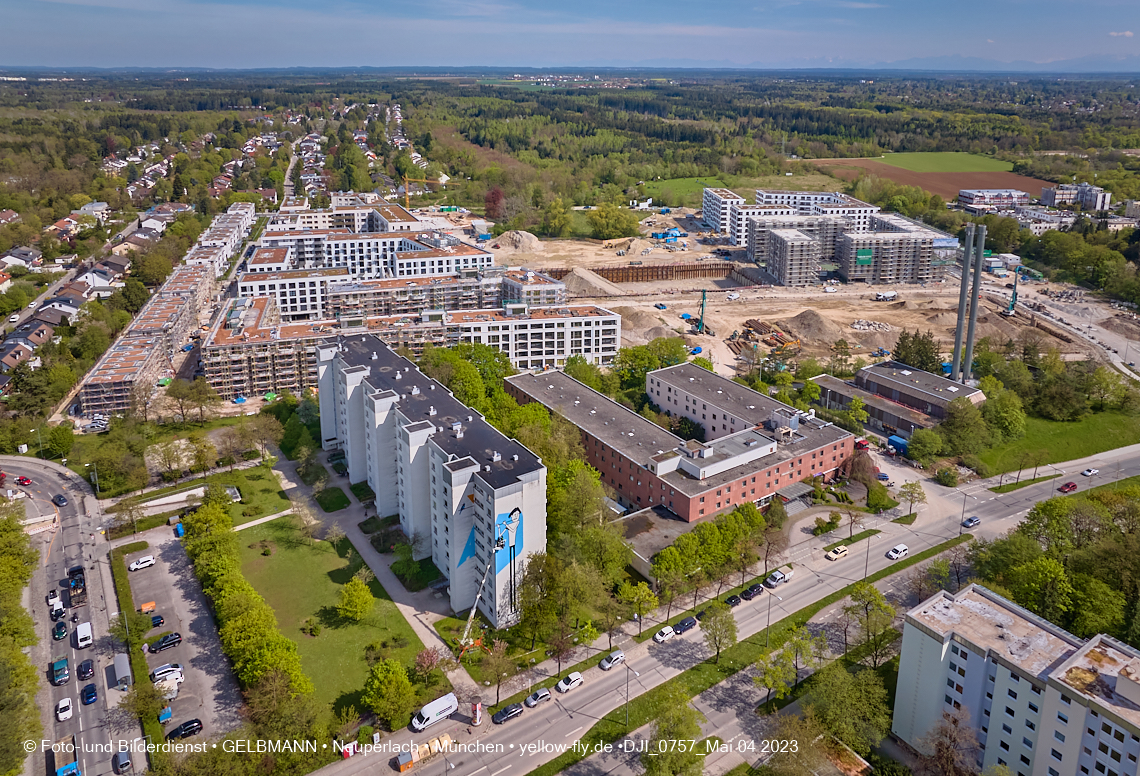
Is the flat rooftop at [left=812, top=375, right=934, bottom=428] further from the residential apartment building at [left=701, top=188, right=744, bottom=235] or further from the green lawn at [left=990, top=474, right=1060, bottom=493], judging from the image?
the residential apartment building at [left=701, top=188, right=744, bottom=235]

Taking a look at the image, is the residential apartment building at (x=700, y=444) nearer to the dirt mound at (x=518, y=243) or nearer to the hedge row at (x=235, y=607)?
the hedge row at (x=235, y=607)

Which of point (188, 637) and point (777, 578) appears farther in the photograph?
point (777, 578)

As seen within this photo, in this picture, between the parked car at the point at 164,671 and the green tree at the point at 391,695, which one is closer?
the green tree at the point at 391,695

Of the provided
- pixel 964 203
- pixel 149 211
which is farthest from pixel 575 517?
pixel 964 203

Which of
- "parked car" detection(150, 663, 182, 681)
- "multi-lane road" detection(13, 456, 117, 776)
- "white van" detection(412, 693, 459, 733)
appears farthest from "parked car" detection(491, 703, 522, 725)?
"multi-lane road" detection(13, 456, 117, 776)

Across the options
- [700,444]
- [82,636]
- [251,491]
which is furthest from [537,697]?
[251,491]

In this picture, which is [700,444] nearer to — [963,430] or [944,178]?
[963,430]

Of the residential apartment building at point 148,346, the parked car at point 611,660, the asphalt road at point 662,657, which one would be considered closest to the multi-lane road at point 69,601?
the residential apartment building at point 148,346
